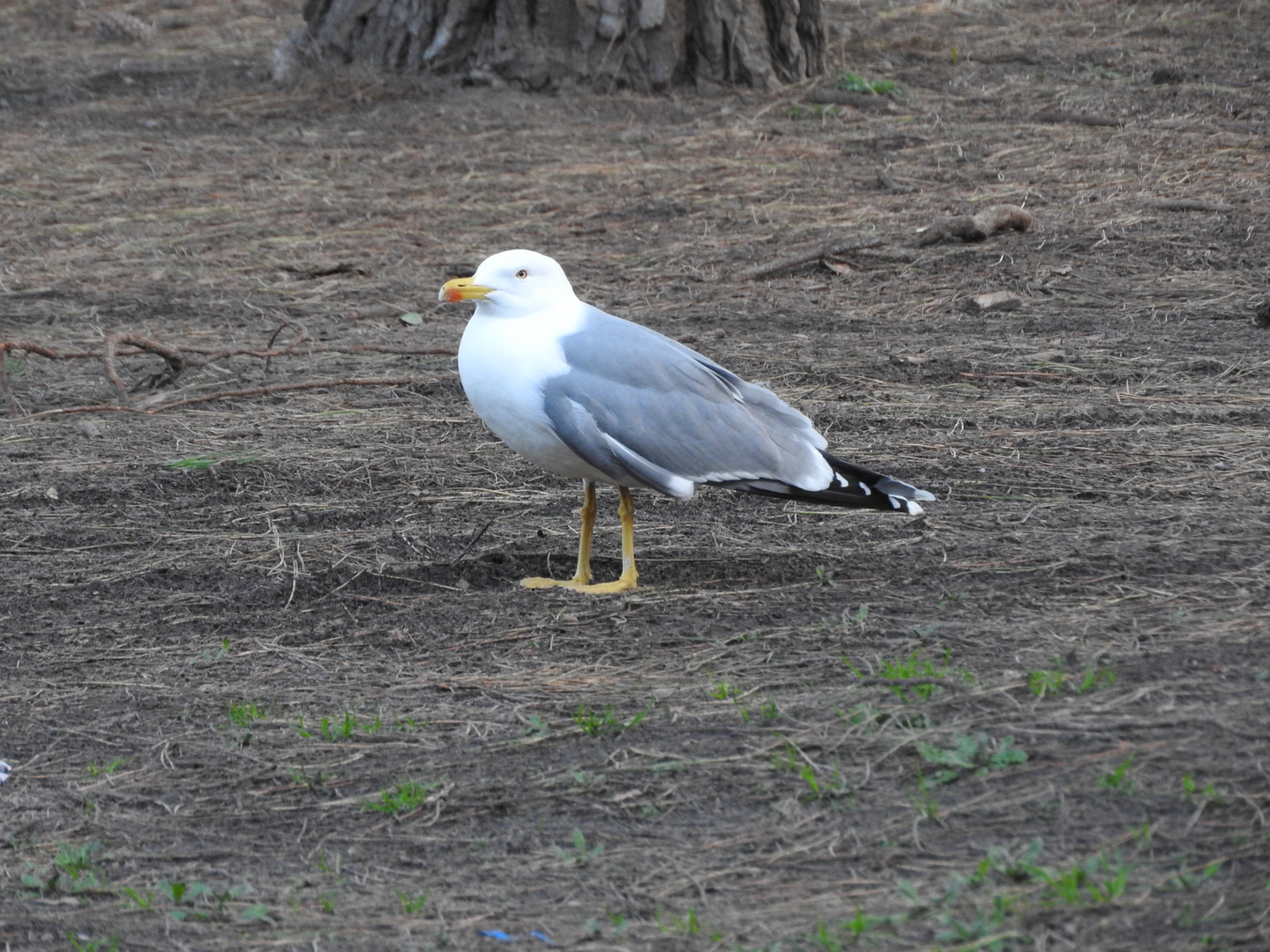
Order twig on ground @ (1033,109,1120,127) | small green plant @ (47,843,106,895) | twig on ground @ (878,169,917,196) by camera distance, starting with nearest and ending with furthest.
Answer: small green plant @ (47,843,106,895) → twig on ground @ (878,169,917,196) → twig on ground @ (1033,109,1120,127)

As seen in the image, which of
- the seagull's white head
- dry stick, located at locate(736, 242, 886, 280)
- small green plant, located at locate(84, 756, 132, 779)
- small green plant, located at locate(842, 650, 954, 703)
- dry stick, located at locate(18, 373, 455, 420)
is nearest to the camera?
small green plant, located at locate(842, 650, 954, 703)

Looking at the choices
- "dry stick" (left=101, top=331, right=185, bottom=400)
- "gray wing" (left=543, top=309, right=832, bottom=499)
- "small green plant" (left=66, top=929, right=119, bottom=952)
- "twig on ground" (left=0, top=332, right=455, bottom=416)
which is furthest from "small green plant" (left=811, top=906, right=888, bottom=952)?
"dry stick" (left=101, top=331, right=185, bottom=400)

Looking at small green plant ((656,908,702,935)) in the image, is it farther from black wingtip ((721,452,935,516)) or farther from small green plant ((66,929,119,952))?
black wingtip ((721,452,935,516))

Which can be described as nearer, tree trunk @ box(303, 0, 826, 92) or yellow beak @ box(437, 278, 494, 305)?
yellow beak @ box(437, 278, 494, 305)

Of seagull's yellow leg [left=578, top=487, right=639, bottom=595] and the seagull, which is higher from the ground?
the seagull

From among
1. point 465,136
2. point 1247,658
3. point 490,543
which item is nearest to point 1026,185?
point 465,136

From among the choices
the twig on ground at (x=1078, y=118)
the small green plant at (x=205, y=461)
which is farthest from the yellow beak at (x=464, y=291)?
the twig on ground at (x=1078, y=118)

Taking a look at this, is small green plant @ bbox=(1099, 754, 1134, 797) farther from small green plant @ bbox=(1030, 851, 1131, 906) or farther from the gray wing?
the gray wing

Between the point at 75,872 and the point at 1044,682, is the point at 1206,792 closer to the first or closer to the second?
the point at 1044,682

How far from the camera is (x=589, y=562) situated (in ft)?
13.9

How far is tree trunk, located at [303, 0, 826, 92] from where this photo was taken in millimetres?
10586

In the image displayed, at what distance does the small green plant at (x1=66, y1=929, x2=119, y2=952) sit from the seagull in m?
1.69

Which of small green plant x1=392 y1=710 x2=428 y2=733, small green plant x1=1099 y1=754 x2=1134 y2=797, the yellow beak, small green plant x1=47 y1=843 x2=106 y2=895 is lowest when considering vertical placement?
small green plant x1=47 y1=843 x2=106 y2=895

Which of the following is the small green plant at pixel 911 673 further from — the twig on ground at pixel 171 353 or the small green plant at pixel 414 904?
the twig on ground at pixel 171 353
